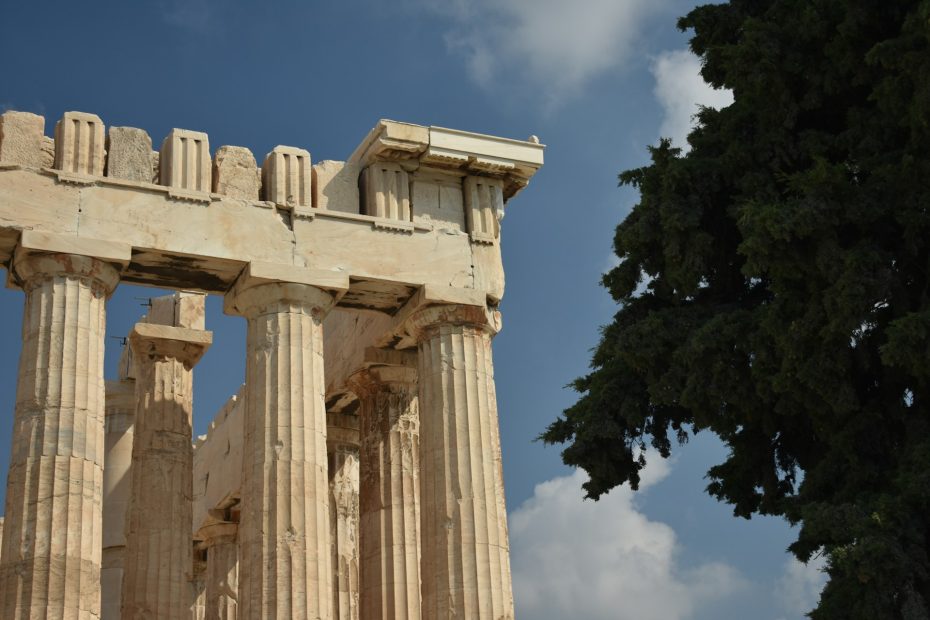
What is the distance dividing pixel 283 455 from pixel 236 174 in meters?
4.53

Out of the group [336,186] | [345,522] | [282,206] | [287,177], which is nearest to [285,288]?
[282,206]

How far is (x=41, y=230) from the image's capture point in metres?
22.0

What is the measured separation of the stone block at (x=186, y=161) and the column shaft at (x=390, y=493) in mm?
4700

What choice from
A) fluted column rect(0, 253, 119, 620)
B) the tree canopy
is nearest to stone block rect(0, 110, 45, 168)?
fluted column rect(0, 253, 119, 620)

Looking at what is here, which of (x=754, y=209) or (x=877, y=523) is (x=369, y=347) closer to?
(x=754, y=209)

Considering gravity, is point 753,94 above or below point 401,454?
above

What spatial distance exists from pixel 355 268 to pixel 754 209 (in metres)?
6.11

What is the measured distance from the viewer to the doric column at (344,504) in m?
27.7

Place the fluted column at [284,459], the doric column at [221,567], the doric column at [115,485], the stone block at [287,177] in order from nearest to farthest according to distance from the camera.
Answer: the fluted column at [284,459]
the stone block at [287,177]
the doric column at [221,567]
the doric column at [115,485]

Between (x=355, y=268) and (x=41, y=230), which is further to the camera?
(x=355, y=268)

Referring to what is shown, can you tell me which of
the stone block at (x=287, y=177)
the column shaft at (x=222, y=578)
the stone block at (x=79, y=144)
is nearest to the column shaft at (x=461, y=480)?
the stone block at (x=287, y=177)

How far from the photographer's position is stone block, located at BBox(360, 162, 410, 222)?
80.7 ft

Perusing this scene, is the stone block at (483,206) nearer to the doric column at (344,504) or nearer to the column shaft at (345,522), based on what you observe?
the doric column at (344,504)

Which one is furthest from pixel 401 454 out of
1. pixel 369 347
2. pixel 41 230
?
pixel 41 230
